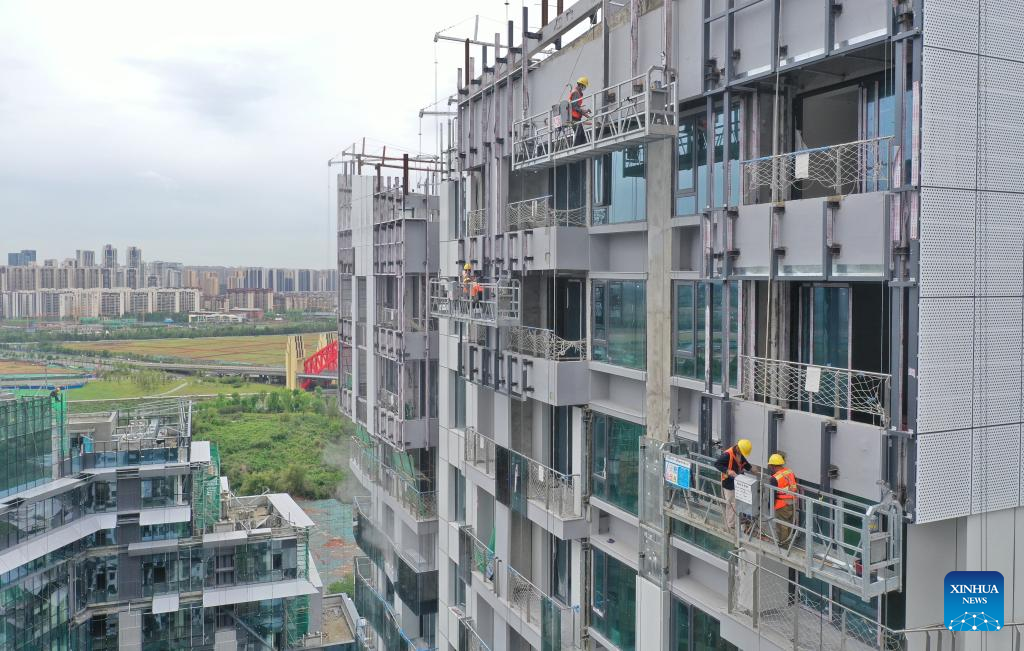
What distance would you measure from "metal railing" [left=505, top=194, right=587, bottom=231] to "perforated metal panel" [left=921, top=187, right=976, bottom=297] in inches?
382

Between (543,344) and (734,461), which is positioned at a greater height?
(543,344)

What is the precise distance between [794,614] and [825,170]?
7.09m

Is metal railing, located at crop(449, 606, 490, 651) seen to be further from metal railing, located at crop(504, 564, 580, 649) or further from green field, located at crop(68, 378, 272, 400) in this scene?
green field, located at crop(68, 378, 272, 400)

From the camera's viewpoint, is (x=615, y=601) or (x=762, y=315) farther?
(x=615, y=601)

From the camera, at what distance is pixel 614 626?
18234 millimetres

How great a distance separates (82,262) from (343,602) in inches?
2963

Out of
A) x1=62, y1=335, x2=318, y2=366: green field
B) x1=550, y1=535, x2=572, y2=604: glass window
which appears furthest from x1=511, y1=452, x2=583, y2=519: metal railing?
x1=62, y1=335, x2=318, y2=366: green field

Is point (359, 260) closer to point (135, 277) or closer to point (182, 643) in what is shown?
point (182, 643)

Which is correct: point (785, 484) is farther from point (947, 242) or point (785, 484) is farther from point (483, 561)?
point (483, 561)

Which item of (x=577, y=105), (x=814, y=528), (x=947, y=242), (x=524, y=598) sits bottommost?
(x=524, y=598)

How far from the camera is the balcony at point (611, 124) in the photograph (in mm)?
14273

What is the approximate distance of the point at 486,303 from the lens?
2105cm

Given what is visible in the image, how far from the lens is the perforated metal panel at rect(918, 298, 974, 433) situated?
33.0ft

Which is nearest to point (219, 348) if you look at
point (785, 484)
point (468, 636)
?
point (468, 636)
